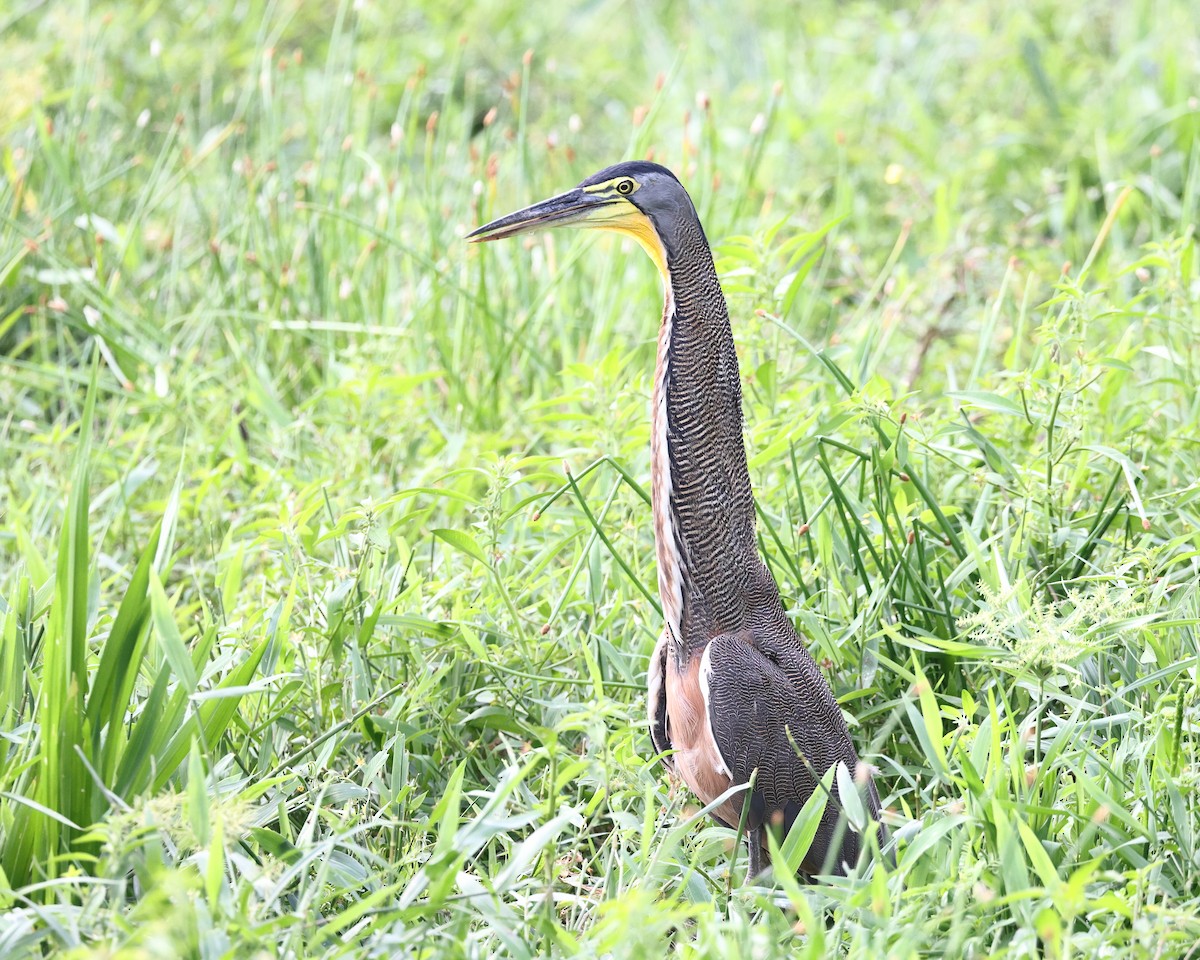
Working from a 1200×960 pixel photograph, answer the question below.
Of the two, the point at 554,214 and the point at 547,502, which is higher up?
the point at 554,214

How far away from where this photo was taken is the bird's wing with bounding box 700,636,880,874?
268 centimetres

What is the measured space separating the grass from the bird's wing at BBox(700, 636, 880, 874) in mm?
151

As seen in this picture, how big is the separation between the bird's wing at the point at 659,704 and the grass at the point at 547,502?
0.34 feet

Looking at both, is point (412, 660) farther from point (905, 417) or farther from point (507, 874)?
point (905, 417)

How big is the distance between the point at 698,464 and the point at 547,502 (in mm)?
510

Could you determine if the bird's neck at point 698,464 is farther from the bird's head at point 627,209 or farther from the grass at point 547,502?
the grass at point 547,502

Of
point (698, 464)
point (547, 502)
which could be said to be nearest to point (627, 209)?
point (698, 464)

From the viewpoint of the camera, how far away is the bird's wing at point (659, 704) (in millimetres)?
2898

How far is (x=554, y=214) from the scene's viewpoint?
2.82 metres

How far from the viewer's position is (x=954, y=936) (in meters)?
2.15

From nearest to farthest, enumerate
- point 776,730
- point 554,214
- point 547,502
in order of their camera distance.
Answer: point 776,730 → point 554,214 → point 547,502

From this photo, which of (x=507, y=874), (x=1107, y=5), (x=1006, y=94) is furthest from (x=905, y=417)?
(x=1107, y=5)

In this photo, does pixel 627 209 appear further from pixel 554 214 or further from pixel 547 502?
pixel 547 502

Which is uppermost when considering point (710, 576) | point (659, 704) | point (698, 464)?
point (698, 464)
